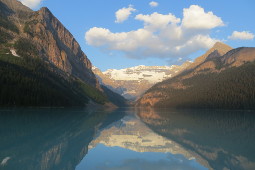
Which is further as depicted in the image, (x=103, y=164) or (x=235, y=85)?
(x=235, y=85)

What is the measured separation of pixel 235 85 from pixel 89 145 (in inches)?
6818

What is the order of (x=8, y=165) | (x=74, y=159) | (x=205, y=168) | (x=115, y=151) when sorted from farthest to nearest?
(x=115, y=151)
(x=74, y=159)
(x=205, y=168)
(x=8, y=165)

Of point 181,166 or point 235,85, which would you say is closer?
point 181,166

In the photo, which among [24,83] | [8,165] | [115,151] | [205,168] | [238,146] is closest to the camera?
Answer: [8,165]

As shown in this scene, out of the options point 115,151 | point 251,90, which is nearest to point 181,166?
point 115,151

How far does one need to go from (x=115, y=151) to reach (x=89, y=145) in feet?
12.0

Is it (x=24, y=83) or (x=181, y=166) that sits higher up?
(x=24, y=83)

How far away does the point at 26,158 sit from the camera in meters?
17.8

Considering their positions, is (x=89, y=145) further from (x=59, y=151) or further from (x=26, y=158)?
(x=26, y=158)

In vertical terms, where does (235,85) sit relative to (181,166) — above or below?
above

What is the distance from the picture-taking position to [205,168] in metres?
17.1

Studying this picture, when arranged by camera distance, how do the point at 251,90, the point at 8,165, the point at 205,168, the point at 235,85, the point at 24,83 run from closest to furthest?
1. the point at 8,165
2. the point at 205,168
3. the point at 24,83
4. the point at 251,90
5. the point at 235,85

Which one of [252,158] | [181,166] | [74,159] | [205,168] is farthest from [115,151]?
[252,158]

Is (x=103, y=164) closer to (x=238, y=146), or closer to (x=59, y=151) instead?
(x=59, y=151)
